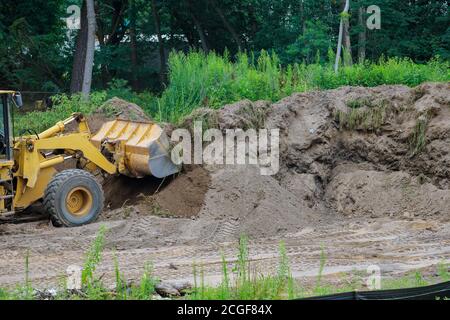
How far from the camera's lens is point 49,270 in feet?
37.8

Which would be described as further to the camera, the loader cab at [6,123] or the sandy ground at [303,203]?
the loader cab at [6,123]

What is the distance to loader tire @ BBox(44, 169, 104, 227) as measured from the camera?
14.0 m

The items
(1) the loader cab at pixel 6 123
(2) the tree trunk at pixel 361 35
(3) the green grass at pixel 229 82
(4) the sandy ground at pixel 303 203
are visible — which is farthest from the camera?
(2) the tree trunk at pixel 361 35

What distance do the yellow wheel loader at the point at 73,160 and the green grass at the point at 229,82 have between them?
2.87 metres

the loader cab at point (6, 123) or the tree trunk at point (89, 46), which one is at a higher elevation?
the tree trunk at point (89, 46)

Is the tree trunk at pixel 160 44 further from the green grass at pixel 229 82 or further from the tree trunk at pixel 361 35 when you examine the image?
the green grass at pixel 229 82

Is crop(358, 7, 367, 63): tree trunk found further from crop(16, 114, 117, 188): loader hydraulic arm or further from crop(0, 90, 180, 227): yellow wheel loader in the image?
crop(16, 114, 117, 188): loader hydraulic arm

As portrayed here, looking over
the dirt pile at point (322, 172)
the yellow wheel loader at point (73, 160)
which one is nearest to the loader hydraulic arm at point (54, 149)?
the yellow wheel loader at point (73, 160)

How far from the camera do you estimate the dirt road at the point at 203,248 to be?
37.4 feet

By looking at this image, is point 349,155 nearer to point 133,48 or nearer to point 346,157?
point 346,157

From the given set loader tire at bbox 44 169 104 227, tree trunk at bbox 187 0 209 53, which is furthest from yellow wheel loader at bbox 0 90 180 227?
tree trunk at bbox 187 0 209 53
